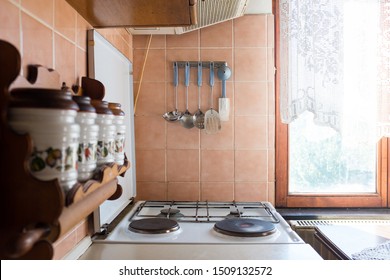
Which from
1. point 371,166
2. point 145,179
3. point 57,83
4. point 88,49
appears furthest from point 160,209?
point 371,166

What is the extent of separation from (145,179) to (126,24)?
863 mm

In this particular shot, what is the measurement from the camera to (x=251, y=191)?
1.86 m

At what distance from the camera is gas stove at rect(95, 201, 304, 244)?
1.24m

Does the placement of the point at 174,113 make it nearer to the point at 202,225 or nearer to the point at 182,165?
the point at 182,165

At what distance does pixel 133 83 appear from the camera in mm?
1842

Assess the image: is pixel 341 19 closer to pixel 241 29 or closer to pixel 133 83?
pixel 241 29

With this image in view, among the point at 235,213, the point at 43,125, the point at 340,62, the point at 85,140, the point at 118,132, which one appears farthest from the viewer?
the point at 340,62

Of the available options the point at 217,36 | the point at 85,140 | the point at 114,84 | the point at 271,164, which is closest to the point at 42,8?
the point at 85,140

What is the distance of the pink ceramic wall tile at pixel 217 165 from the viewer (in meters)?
1.86

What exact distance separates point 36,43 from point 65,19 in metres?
0.22

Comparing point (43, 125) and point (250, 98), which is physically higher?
point (250, 98)

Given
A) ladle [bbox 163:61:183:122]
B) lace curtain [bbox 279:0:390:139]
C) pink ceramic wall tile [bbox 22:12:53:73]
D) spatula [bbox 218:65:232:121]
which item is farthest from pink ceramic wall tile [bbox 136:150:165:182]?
pink ceramic wall tile [bbox 22:12:53:73]

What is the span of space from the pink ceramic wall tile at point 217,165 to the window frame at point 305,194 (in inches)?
9.3

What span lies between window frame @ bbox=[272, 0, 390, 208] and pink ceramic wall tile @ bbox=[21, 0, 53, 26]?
123 centimetres
